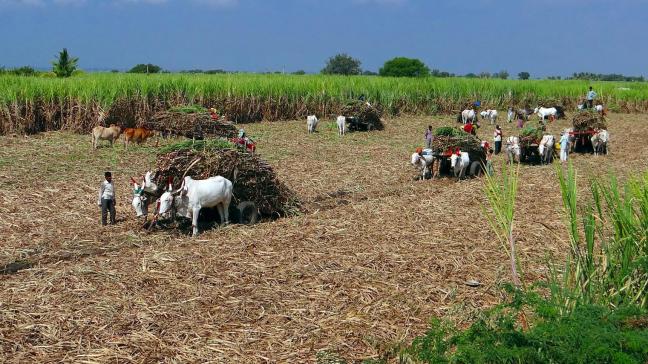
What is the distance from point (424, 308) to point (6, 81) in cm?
2048

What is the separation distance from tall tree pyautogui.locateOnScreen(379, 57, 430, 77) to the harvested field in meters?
64.9

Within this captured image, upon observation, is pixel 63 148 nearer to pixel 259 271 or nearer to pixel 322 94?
pixel 259 271

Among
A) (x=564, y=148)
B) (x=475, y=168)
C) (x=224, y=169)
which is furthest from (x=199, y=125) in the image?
(x=564, y=148)

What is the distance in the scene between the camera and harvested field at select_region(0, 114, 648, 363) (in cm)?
657

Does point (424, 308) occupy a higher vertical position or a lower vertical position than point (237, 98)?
lower

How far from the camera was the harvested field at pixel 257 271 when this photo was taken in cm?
657

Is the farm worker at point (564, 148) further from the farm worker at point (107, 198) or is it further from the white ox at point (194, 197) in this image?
the farm worker at point (107, 198)

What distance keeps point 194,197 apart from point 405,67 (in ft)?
237

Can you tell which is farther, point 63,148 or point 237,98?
point 237,98

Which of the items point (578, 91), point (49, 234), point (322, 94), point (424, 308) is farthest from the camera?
point (578, 91)

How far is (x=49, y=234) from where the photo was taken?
10.5 meters

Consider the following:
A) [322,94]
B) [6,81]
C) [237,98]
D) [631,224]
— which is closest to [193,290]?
[631,224]

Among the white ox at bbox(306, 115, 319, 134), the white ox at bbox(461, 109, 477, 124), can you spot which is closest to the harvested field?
the white ox at bbox(306, 115, 319, 134)

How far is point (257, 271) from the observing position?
8.59 meters
